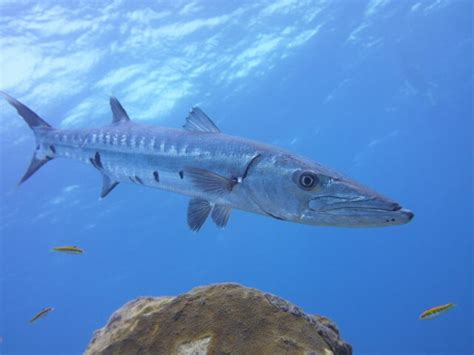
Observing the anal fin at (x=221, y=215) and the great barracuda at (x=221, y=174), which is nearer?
the great barracuda at (x=221, y=174)

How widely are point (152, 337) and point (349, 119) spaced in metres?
32.6

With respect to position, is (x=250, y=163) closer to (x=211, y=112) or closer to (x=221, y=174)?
(x=221, y=174)

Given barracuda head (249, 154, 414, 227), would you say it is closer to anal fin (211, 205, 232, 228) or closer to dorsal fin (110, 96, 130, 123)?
anal fin (211, 205, 232, 228)

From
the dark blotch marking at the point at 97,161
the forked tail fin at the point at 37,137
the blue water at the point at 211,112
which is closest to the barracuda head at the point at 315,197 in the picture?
the dark blotch marking at the point at 97,161

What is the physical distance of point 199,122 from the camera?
5.08 metres

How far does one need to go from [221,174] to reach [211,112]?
21871mm

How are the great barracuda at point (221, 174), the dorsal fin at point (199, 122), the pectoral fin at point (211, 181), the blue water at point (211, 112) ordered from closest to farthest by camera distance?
the great barracuda at point (221, 174)
the pectoral fin at point (211, 181)
the dorsal fin at point (199, 122)
the blue water at point (211, 112)

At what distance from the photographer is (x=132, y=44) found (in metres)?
17.8

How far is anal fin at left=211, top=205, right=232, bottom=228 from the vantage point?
4.43m

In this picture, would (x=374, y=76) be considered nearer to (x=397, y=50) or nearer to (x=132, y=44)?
(x=397, y=50)

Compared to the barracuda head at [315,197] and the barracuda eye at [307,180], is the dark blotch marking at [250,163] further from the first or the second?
the barracuda eye at [307,180]

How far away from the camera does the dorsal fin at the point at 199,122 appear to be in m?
5.04

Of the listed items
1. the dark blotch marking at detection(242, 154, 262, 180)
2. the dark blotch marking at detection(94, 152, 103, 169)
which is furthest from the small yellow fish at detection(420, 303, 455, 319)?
the dark blotch marking at detection(94, 152, 103, 169)

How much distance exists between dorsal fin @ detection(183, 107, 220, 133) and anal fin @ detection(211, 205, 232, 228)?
113 centimetres
